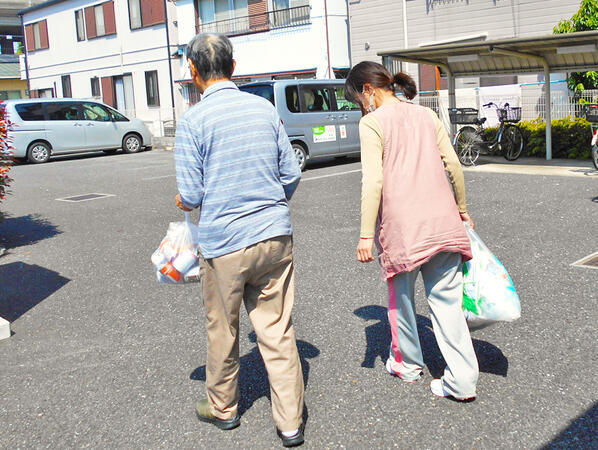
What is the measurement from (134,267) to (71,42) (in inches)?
1144

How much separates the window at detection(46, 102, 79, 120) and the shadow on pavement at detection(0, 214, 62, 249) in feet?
30.7

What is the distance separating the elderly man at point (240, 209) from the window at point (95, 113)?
1689 centimetres

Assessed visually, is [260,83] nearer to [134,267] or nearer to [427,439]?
[134,267]

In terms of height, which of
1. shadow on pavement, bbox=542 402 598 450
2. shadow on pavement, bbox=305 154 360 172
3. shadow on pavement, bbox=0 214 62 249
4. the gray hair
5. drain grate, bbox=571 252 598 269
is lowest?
shadow on pavement, bbox=542 402 598 450

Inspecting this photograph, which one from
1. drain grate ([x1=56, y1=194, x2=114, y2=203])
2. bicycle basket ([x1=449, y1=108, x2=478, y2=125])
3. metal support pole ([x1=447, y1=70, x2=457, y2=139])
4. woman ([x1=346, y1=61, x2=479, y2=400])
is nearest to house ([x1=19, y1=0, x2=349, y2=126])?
metal support pole ([x1=447, y1=70, x2=457, y2=139])

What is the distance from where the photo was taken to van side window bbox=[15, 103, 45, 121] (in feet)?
57.8

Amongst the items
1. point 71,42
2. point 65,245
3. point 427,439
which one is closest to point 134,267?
point 65,245

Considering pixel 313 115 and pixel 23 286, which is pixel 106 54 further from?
pixel 23 286

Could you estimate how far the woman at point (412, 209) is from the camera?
319 centimetres

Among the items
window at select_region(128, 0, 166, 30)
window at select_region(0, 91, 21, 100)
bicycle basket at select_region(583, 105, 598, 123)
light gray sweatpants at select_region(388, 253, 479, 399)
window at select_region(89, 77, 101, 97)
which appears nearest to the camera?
light gray sweatpants at select_region(388, 253, 479, 399)

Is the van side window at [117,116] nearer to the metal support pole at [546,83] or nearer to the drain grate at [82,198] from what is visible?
the drain grate at [82,198]

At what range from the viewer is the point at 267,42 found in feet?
77.2

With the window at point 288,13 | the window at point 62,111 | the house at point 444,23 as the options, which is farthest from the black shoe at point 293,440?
the window at point 288,13

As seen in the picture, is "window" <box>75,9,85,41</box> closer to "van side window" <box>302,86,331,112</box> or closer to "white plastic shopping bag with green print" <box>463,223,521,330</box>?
"van side window" <box>302,86,331,112</box>
